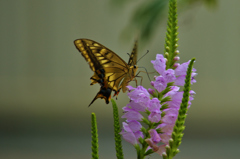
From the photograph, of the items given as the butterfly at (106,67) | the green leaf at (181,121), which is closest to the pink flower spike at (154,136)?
the green leaf at (181,121)

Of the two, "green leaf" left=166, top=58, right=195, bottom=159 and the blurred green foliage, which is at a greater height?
the blurred green foliage

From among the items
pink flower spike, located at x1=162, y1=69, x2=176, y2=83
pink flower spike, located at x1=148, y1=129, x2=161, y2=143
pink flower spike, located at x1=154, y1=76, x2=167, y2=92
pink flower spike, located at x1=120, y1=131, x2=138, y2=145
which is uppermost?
pink flower spike, located at x1=162, y1=69, x2=176, y2=83

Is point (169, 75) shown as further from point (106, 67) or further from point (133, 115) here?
point (106, 67)

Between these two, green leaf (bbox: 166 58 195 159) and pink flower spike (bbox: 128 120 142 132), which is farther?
pink flower spike (bbox: 128 120 142 132)

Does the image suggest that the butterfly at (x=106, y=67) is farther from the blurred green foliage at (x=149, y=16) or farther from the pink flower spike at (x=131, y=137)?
the blurred green foliage at (x=149, y=16)

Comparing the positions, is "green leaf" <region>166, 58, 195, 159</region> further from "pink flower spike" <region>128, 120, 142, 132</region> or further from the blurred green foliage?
the blurred green foliage

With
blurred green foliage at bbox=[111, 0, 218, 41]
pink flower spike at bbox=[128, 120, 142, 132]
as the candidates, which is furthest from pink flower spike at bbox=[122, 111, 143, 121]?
blurred green foliage at bbox=[111, 0, 218, 41]

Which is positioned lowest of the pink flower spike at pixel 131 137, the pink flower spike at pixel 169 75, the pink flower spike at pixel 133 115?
the pink flower spike at pixel 131 137

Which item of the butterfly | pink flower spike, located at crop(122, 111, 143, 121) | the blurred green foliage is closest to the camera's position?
pink flower spike, located at crop(122, 111, 143, 121)

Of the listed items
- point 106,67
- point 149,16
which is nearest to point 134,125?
point 106,67
